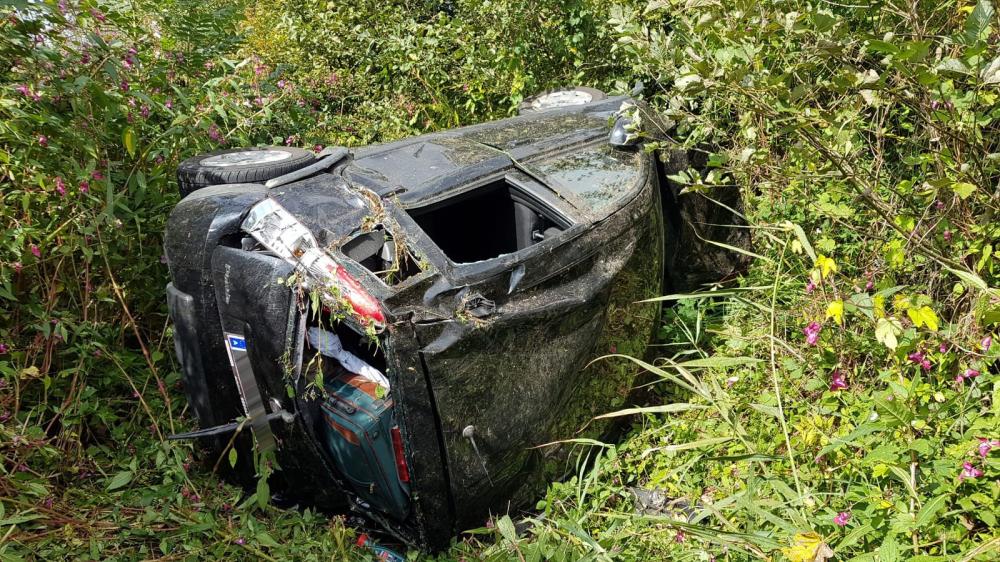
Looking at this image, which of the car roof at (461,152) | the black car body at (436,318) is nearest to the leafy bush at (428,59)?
the car roof at (461,152)

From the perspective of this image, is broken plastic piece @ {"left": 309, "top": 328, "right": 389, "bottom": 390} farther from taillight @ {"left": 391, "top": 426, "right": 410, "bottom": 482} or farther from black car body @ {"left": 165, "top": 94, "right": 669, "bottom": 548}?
taillight @ {"left": 391, "top": 426, "right": 410, "bottom": 482}

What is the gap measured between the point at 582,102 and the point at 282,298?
9.37 feet

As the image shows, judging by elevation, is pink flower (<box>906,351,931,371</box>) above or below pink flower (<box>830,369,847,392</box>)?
above

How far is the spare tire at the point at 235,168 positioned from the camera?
314 cm

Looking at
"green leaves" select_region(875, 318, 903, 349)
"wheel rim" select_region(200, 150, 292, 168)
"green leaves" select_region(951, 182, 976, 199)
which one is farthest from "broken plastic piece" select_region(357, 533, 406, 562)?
"green leaves" select_region(951, 182, 976, 199)

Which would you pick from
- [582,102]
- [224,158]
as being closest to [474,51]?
[582,102]

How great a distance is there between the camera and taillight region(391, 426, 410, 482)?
2.67 m

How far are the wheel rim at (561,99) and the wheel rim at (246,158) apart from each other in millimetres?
2041

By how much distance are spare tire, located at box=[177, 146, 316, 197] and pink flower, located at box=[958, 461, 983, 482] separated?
112 inches

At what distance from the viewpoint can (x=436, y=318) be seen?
8.52ft

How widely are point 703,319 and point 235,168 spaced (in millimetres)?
2758

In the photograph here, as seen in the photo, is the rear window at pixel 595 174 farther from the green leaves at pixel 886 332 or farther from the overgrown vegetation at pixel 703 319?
the green leaves at pixel 886 332

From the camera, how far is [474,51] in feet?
19.7

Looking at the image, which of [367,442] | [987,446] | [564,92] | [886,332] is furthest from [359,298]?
[564,92]
